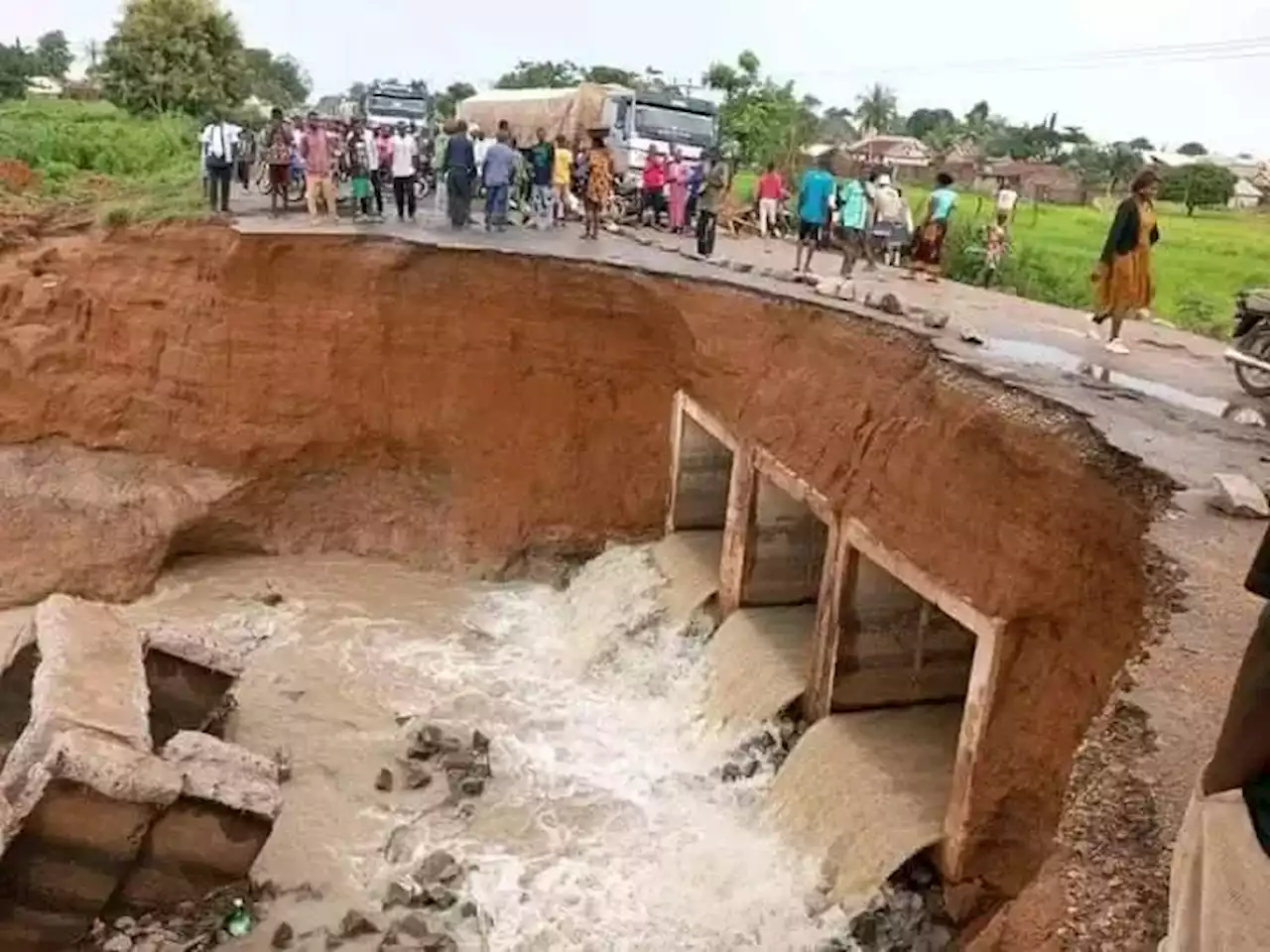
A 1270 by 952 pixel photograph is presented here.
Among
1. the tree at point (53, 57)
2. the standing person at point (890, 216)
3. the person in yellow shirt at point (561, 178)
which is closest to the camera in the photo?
the standing person at point (890, 216)

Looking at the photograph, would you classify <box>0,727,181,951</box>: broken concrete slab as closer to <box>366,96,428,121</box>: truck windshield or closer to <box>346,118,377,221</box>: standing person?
<box>346,118,377,221</box>: standing person

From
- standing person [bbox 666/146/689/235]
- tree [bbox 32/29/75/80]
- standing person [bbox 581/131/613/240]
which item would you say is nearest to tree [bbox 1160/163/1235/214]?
standing person [bbox 666/146/689/235]

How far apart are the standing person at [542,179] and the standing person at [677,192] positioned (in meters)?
2.78

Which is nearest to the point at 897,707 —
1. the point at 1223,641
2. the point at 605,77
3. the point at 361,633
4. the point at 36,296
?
the point at 1223,641

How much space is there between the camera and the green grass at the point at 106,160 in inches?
672

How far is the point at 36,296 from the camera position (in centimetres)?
1552

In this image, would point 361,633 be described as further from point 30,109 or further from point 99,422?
point 30,109

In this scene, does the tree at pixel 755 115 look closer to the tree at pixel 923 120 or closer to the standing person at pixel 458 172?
the standing person at pixel 458 172

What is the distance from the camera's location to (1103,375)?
36.2 feet

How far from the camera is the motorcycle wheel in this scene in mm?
11449

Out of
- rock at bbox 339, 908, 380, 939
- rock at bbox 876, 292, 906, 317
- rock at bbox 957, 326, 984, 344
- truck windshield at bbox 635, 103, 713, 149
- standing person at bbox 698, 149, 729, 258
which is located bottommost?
rock at bbox 339, 908, 380, 939

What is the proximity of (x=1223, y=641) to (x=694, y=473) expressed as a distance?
9.88 meters

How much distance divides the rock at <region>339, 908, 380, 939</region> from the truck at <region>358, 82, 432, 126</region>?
73.3 ft

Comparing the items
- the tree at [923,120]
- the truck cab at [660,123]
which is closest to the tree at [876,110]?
the tree at [923,120]
